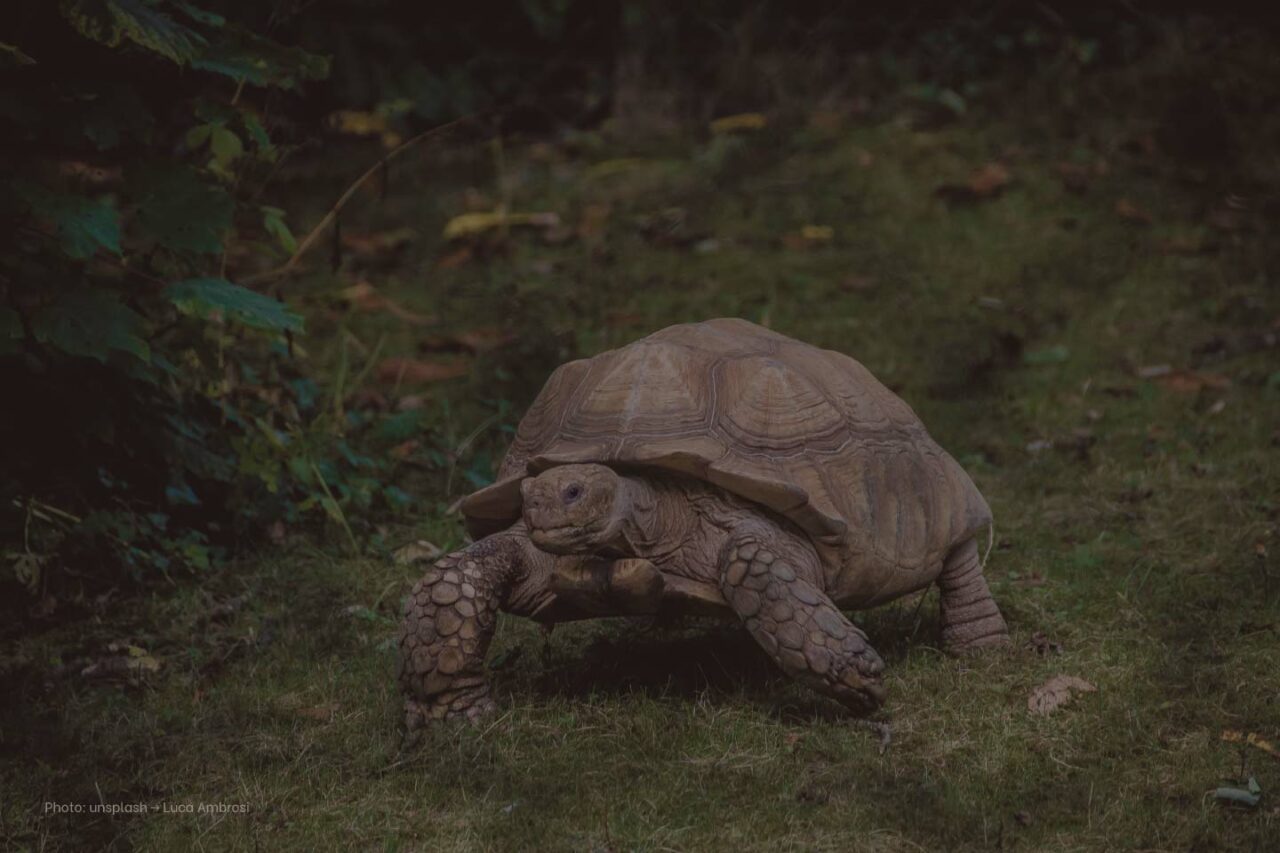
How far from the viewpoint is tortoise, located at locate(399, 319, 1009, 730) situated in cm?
337

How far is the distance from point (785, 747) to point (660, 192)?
247 inches

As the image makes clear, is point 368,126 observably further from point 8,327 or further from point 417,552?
point 8,327

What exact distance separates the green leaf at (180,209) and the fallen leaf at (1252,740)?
10.1 feet

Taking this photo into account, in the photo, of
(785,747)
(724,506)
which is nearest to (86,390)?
(724,506)

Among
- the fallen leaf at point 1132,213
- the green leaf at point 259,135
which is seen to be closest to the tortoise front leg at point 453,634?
the green leaf at point 259,135

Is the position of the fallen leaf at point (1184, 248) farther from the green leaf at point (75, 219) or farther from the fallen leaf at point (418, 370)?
the green leaf at point (75, 219)

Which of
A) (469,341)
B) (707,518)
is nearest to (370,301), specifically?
(469,341)

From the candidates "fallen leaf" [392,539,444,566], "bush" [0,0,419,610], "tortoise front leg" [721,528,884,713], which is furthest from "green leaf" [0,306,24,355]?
"tortoise front leg" [721,528,884,713]

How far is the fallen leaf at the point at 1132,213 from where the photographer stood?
27.1ft

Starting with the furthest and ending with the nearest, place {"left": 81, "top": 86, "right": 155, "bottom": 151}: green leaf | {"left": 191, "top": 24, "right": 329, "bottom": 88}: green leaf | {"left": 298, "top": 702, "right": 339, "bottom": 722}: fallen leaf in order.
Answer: {"left": 191, "top": 24, "right": 329, "bottom": 88}: green leaf
{"left": 81, "top": 86, "right": 155, "bottom": 151}: green leaf
{"left": 298, "top": 702, "right": 339, "bottom": 722}: fallen leaf

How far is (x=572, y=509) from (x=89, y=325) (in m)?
1.61

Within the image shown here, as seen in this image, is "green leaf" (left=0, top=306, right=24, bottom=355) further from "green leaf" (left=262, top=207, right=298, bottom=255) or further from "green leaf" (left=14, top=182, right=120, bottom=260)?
"green leaf" (left=262, top=207, right=298, bottom=255)

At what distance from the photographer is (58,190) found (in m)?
4.22

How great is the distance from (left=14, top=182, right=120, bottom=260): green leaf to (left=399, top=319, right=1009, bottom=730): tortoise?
1.26 metres
